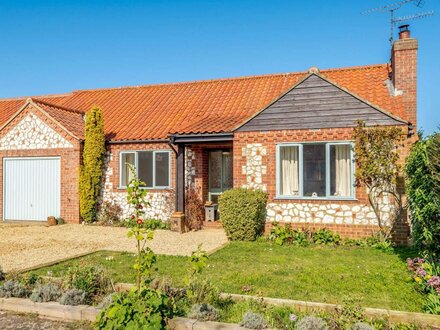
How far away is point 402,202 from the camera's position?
10555 millimetres

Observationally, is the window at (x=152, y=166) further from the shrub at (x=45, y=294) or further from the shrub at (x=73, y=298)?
the shrub at (x=73, y=298)

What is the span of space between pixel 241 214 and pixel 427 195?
5611mm

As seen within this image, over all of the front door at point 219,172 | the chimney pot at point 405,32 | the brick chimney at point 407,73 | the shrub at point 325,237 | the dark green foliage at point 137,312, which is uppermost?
the chimney pot at point 405,32

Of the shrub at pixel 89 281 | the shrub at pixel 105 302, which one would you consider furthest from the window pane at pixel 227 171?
the shrub at pixel 105 302

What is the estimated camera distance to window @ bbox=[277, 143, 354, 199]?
11.2 meters

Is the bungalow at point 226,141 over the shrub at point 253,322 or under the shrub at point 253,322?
over

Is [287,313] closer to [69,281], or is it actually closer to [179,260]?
[69,281]

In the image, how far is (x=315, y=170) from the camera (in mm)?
11492

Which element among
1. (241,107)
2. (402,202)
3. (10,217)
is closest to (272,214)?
(402,202)

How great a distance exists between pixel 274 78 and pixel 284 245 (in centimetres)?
969

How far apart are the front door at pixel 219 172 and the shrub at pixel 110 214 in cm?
373

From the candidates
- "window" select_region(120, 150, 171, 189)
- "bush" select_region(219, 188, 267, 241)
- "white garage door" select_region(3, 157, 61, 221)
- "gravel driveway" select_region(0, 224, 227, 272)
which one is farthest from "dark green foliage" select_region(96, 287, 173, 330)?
"white garage door" select_region(3, 157, 61, 221)

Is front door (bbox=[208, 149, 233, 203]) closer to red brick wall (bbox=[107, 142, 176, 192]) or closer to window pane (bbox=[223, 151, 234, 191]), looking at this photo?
window pane (bbox=[223, 151, 234, 191])

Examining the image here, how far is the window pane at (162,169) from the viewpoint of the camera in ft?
48.8
